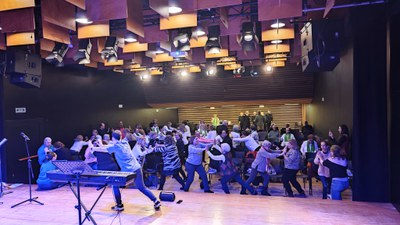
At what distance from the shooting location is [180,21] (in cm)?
466

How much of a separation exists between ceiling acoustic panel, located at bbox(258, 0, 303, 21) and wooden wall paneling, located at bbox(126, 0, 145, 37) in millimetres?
1887

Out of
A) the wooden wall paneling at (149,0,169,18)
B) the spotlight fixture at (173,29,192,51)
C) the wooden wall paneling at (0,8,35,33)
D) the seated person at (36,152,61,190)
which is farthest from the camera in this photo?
the seated person at (36,152,61,190)

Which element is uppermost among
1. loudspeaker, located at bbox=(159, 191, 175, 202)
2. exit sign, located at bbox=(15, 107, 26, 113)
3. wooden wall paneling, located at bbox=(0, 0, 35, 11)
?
wooden wall paneling, located at bbox=(0, 0, 35, 11)

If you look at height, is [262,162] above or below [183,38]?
below

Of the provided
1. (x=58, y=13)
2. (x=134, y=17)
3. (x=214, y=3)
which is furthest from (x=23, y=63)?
(x=214, y=3)

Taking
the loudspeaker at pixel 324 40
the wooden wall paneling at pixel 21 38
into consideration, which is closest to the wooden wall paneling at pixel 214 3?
the loudspeaker at pixel 324 40

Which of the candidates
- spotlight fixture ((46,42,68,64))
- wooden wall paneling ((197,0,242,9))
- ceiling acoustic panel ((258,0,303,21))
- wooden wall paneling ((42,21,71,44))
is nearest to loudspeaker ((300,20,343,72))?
ceiling acoustic panel ((258,0,303,21))

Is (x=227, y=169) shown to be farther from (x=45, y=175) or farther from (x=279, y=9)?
(x=45, y=175)

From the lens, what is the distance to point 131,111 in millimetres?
13430

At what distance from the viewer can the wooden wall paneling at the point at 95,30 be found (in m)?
5.02

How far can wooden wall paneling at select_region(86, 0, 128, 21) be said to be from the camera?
4.03m

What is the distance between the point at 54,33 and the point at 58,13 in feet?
2.83

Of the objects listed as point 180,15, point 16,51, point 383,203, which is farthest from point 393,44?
point 16,51

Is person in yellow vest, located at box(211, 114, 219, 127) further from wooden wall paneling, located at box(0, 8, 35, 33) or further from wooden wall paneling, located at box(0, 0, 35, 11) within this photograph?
wooden wall paneling, located at box(0, 0, 35, 11)
